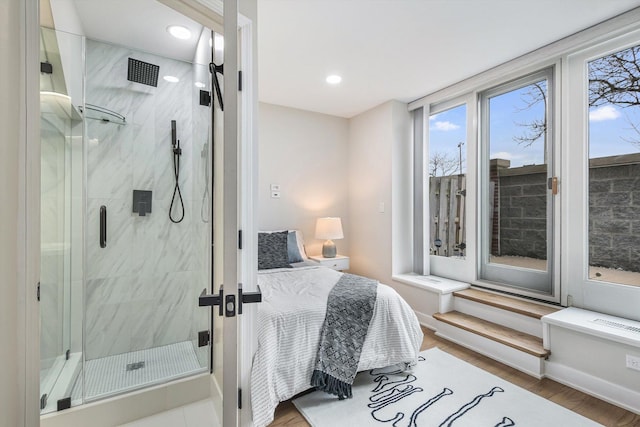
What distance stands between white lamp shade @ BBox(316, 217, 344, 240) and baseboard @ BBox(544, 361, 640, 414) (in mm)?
2375

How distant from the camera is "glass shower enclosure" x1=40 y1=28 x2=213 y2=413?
187 cm

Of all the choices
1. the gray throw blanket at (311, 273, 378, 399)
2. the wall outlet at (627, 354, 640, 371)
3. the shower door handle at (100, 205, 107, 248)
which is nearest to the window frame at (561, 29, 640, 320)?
the wall outlet at (627, 354, 640, 371)

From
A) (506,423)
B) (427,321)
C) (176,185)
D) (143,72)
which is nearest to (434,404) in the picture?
(506,423)

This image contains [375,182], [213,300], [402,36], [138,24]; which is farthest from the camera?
[375,182]

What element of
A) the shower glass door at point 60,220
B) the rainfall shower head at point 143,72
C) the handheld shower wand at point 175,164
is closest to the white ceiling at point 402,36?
the rainfall shower head at point 143,72

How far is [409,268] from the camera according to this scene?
3812mm

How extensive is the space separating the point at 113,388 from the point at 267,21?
2.61m

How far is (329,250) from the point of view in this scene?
3926mm

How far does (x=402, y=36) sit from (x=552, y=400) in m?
2.81

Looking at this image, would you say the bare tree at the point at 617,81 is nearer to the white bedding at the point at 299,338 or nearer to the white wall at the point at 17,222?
the white bedding at the point at 299,338

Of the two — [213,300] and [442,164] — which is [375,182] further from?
[213,300]

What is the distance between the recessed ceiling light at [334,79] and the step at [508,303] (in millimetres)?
2537

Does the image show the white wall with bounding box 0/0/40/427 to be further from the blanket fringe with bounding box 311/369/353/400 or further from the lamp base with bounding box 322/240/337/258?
the lamp base with bounding box 322/240/337/258

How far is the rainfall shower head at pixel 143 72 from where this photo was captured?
2430 millimetres
